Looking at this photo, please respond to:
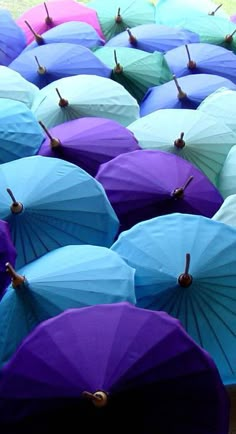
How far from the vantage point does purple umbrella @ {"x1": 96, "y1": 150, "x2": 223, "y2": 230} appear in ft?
7.66

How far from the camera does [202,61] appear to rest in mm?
3549

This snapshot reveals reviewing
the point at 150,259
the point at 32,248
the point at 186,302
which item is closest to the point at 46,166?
the point at 32,248

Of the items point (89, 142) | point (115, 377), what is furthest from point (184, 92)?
point (115, 377)

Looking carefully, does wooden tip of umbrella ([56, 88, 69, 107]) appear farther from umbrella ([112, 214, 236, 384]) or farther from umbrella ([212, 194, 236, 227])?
umbrella ([112, 214, 236, 384])

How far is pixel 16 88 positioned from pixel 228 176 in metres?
1.24

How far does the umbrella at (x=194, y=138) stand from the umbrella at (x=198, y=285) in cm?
74

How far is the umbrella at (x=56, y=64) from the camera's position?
11.1 feet

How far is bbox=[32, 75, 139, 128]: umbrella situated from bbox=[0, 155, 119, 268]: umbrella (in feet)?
2.12

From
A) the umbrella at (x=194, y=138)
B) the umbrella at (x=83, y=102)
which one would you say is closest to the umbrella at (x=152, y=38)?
the umbrella at (x=83, y=102)

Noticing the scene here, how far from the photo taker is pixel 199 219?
2.09 m

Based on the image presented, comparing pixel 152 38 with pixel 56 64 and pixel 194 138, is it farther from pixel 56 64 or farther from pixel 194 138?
pixel 194 138

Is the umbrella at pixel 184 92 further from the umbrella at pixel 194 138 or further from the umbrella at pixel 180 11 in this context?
the umbrella at pixel 180 11

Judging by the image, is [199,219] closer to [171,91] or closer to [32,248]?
[32,248]

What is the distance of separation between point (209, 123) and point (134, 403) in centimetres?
165
